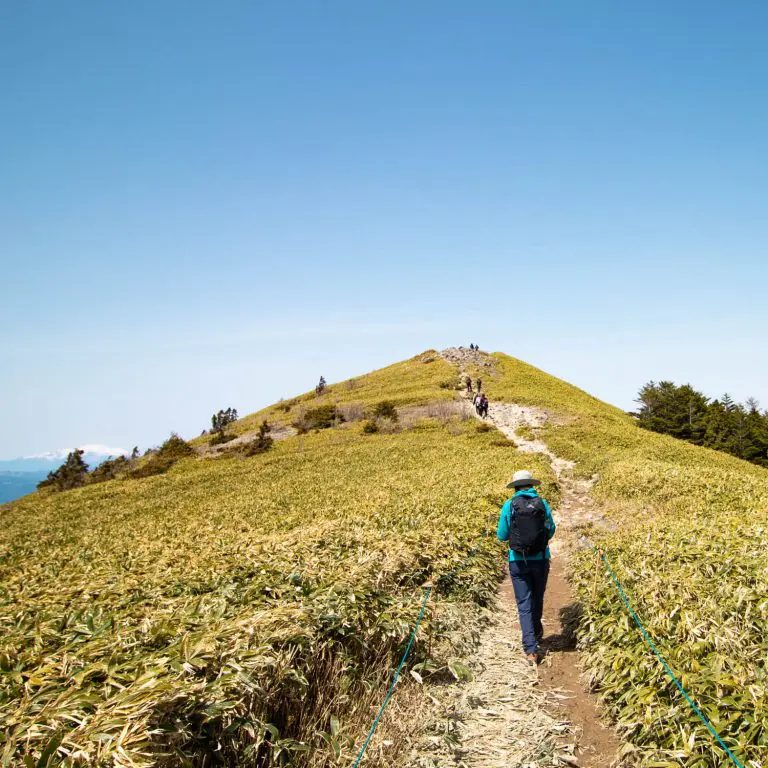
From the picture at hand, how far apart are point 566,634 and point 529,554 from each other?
2.11 metres

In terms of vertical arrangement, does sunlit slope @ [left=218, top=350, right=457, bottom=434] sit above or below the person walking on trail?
above

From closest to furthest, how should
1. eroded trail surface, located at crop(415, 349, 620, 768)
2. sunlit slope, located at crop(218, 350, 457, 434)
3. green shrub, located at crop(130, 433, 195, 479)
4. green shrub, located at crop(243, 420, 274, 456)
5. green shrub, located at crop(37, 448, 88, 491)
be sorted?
1. eroded trail surface, located at crop(415, 349, 620, 768)
2. green shrub, located at crop(130, 433, 195, 479)
3. green shrub, located at crop(243, 420, 274, 456)
4. green shrub, located at crop(37, 448, 88, 491)
5. sunlit slope, located at crop(218, 350, 457, 434)

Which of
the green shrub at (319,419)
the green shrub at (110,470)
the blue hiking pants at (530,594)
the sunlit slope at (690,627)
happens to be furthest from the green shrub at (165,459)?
the blue hiking pants at (530,594)

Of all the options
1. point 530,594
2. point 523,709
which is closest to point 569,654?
point 530,594

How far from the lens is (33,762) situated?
333cm

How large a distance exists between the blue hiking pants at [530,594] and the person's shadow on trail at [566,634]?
16.6 inches

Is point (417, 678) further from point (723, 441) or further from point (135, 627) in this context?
point (723, 441)

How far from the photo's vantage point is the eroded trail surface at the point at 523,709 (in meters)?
5.82

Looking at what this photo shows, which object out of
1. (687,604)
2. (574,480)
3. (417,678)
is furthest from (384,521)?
(574,480)

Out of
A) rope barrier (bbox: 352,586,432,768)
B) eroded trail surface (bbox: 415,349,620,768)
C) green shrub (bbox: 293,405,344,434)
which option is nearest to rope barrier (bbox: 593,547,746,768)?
eroded trail surface (bbox: 415,349,620,768)

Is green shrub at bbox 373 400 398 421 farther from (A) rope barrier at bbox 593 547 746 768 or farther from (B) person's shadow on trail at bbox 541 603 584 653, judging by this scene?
(A) rope barrier at bbox 593 547 746 768

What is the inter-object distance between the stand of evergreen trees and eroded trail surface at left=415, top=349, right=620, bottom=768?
246 feet

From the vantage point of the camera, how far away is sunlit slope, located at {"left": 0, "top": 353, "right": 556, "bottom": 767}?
402cm

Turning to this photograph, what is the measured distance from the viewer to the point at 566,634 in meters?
9.20
